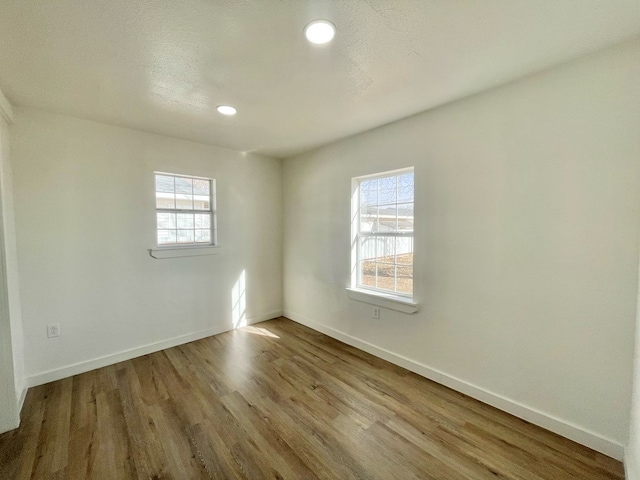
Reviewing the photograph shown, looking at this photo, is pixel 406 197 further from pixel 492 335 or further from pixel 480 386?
pixel 480 386

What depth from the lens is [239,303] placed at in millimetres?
3721

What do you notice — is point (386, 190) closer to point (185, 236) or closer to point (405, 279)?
point (405, 279)

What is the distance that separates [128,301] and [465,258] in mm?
3341

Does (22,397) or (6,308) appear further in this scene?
(22,397)

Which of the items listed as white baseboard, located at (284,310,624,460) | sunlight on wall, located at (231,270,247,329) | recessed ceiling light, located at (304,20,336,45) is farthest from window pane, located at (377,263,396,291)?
recessed ceiling light, located at (304,20,336,45)

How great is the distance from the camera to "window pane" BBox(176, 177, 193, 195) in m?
3.21

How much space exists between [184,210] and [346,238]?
2.01 metres

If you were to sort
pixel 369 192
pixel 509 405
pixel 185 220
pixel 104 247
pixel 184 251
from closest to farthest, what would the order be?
pixel 509 405, pixel 104 247, pixel 369 192, pixel 184 251, pixel 185 220

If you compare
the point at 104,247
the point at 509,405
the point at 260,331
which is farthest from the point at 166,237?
the point at 509,405

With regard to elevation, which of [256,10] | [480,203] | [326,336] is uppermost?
[256,10]

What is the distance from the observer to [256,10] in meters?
1.28

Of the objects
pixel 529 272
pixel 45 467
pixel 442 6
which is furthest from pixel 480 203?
pixel 45 467

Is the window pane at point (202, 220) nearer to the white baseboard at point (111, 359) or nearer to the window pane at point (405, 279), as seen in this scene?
the white baseboard at point (111, 359)

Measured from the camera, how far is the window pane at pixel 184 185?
3.21 metres
